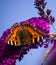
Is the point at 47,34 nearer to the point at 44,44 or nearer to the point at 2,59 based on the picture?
the point at 44,44

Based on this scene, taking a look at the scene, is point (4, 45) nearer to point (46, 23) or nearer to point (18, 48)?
point (18, 48)

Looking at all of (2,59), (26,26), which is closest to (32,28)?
(26,26)

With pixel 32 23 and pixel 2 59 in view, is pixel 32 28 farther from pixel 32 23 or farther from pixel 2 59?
pixel 2 59

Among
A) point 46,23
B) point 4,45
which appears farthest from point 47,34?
point 4,45

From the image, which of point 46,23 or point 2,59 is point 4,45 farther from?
point 46,23
